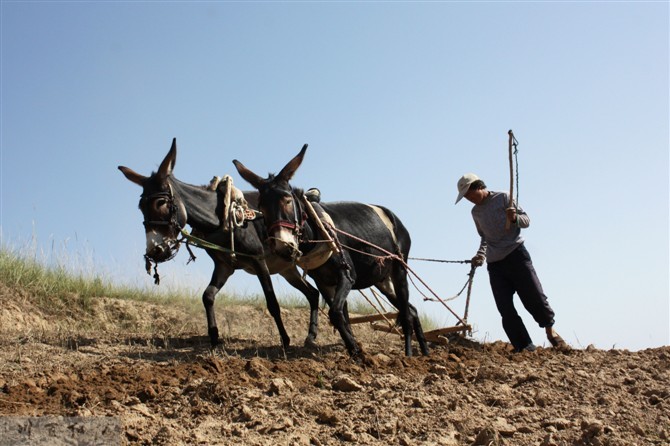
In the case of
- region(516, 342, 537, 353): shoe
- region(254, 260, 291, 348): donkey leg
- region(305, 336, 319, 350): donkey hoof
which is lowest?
region(305, 336, 319, 350): donkey hoof

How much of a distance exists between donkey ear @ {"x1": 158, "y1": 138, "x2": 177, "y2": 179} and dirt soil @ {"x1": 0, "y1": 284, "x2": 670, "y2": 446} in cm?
205

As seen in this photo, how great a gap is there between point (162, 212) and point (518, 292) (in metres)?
4.09

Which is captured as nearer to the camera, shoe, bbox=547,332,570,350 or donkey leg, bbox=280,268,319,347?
shoe, bbox=547,332,570,350

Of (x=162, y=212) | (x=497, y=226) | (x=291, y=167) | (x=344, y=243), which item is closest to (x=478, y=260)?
(x=497, y=226)

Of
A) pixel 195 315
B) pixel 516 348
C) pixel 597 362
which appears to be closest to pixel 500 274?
pixel 516 348

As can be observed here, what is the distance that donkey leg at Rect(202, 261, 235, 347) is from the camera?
30.9 feet

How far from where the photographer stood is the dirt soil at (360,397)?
5133 millimetres

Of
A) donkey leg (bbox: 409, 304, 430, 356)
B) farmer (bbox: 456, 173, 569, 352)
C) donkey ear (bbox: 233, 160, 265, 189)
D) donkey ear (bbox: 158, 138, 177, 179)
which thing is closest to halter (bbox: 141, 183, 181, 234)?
donkey ear (bbox: 158, 138, 177, 179)

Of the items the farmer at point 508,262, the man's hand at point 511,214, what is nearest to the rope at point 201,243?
the farmer at point 508,262

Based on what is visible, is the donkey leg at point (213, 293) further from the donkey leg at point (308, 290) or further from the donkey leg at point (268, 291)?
the donkey leg at point (308, 290)

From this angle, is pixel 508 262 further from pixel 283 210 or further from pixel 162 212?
pixel 162 212

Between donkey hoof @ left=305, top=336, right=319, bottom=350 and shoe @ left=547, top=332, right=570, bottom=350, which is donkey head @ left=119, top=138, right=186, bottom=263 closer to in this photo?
donkey hoof @ left=305, top=336, right=319, bottom=350

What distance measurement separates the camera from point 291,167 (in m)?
8.13

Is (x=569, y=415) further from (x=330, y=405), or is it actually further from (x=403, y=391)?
(x=330, y=405)
